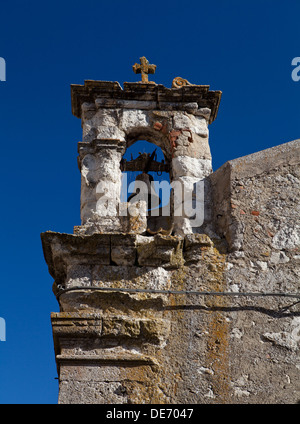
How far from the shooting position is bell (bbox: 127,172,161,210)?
23.6ft

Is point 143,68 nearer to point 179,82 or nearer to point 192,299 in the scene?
point 179,82

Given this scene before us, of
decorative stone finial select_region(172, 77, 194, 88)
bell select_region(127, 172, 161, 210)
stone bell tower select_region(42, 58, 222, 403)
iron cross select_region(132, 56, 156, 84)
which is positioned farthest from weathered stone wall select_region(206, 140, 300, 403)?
iron cross select_region(132, 56, 156, 84)

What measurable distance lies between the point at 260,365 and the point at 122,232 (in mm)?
1733

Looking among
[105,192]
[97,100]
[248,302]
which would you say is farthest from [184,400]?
[97,100]

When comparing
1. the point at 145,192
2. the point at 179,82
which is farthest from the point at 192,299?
the point at 179,82

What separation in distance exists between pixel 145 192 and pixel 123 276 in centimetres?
182

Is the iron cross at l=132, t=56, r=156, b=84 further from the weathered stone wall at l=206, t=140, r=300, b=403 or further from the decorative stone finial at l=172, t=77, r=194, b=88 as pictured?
the weathered stone wall at l=206, t=140, r=300, b=403

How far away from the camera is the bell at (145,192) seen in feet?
23.6

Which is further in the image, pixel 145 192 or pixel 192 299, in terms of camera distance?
pixel 145 192

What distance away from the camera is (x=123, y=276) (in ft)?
18.5

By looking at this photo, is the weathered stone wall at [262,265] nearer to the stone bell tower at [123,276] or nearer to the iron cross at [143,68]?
the stone bell tower at [123,276]

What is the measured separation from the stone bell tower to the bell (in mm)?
329

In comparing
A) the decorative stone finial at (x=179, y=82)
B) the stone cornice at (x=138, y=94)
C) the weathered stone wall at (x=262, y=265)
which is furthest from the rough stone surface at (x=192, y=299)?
the decorative stone finial at (x=179, y=82)
